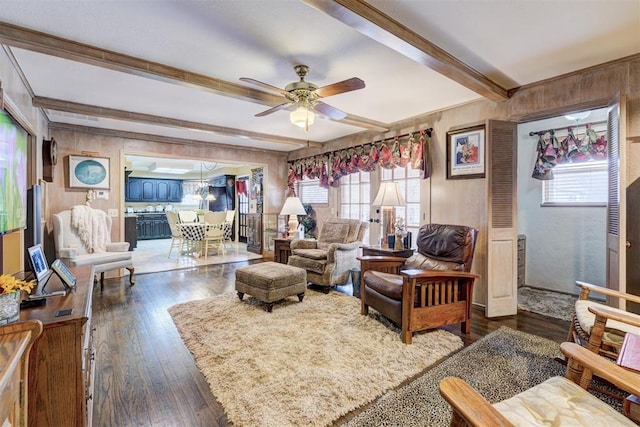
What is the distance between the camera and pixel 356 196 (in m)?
5.59

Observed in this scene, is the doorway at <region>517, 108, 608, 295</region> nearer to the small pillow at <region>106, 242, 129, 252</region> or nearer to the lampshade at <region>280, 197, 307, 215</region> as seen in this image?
the lampshade at <region>280, 197, 307, 215</region>

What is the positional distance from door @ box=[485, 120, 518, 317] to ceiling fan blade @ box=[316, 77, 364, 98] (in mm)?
1748

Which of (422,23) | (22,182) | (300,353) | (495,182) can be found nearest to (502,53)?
(422,23)

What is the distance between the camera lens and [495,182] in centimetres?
332

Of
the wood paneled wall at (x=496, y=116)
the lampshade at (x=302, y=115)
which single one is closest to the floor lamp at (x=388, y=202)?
the wood paneled wall at (x=496, y=116)

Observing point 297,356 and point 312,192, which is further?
point 312,192

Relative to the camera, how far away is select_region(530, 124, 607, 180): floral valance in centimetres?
373

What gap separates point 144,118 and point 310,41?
3055 millimetres

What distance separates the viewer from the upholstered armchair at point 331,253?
13.4ft

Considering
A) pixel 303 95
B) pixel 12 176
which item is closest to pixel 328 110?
pixel 303 95

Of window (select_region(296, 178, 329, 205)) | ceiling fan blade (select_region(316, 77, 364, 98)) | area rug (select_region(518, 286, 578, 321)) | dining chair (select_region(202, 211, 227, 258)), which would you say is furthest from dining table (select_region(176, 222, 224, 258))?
area rug (select_region(518, 286, 578, 321))

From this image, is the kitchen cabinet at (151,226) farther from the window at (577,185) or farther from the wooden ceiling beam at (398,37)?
the window at (577,185)

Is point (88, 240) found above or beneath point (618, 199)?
beneath

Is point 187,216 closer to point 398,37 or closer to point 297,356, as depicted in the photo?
point 297,356
